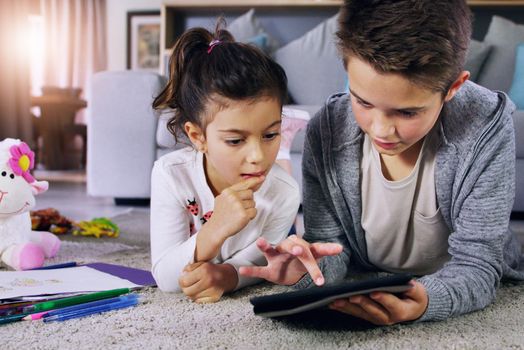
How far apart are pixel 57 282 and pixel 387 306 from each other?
0.58 m

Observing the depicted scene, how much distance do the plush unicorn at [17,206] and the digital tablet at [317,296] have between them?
2.25 ft

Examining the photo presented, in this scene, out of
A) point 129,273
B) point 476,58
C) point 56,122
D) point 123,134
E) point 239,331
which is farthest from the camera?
point 56,122

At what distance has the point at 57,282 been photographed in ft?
3.34

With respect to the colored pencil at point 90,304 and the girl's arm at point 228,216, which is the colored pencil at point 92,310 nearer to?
the colored pencil at point 90,304

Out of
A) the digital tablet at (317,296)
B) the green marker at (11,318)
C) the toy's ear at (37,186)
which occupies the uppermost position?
the digital tablet at (317,296)

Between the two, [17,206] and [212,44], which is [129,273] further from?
[212,44]

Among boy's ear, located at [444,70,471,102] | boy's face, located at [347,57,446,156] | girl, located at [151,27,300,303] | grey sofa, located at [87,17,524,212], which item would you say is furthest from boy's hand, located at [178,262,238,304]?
grey sofa, located at [87,17,524,212]

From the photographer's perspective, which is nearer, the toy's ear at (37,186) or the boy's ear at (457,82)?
the boy's ear at (457,82)

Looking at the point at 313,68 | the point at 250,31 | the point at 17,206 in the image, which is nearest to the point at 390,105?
the point at 17,206

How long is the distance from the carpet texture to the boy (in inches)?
1.1

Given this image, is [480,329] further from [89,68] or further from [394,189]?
[89,68]

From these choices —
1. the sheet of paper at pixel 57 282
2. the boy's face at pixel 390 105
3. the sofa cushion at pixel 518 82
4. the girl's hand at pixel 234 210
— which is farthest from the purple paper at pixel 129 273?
the sofa cushion at pixel 518 82

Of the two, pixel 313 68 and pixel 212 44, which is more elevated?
pixel 212 44

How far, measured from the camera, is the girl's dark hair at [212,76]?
982 mm
